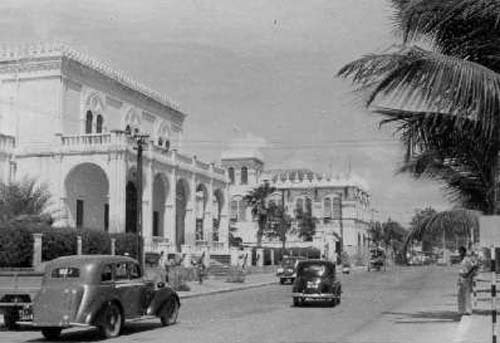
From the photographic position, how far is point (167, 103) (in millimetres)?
66188

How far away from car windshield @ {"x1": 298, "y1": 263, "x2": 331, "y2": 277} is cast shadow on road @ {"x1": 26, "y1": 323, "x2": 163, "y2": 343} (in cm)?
835

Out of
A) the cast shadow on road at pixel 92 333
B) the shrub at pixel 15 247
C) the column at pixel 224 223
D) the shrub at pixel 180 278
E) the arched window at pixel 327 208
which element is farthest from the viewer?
the arched window at pixel 327 208

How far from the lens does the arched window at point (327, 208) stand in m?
120

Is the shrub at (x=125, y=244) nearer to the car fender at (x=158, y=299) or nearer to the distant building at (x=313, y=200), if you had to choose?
the car fender at (x=158, y=299)

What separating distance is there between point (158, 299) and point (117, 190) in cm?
3049

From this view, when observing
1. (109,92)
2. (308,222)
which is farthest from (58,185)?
(308,222)

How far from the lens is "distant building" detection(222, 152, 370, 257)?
105500 mm

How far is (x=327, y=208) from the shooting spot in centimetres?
12162

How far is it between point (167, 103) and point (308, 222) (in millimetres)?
40625

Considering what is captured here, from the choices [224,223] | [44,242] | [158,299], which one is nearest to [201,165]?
[224,223]

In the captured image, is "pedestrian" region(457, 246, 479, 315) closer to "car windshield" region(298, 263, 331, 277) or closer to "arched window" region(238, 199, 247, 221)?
"car windshield" region(298, 263, 331, 277)

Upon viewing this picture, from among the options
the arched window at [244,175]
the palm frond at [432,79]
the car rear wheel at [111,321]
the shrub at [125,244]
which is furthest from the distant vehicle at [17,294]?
→ the arched window at [244,175]

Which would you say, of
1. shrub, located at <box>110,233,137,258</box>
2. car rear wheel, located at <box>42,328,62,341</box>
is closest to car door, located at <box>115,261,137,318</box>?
car rear wheel, located at <box>42,328,62,341</box>

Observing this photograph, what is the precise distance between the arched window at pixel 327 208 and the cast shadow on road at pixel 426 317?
321 ft
